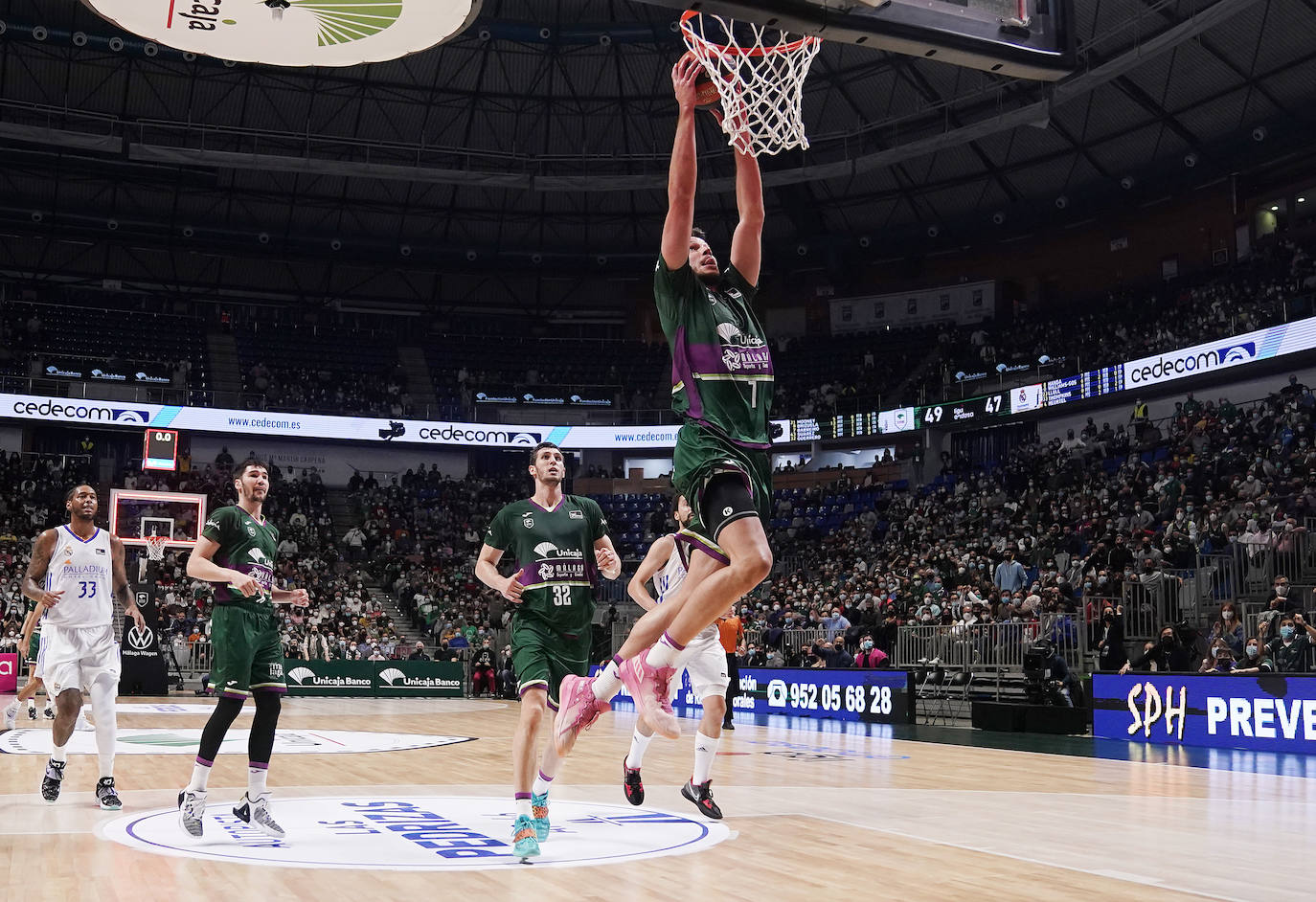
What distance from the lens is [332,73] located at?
33.8m

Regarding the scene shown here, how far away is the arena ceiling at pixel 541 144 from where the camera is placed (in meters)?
30.6

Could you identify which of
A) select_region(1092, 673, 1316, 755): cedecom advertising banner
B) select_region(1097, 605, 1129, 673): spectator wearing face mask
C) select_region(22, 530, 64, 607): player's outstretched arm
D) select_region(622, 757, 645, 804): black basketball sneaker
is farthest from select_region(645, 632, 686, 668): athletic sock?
Result: select_region(1097, 605, 1129, 673): spectator wearing face mask

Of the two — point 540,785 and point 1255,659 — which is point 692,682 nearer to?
point 540,785

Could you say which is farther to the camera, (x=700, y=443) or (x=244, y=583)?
(x=244, y=583)

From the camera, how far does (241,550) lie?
7.47m

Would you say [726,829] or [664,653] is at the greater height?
[664,653]

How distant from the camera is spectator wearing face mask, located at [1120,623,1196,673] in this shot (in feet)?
55.5

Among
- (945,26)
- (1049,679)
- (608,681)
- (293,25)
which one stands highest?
(293,25)

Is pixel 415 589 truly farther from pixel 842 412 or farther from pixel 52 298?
pixel 52 298

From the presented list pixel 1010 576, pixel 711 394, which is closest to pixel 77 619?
pixel 711 394

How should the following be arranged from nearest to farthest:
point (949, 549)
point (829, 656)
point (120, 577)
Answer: point (120, 577) < point (829, 656) < point (949, 549)

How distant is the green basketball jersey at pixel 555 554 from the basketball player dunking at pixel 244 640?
1.41m

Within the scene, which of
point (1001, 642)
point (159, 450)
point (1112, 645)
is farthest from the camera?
point (159, 450)

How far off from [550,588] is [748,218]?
2.36 meters
